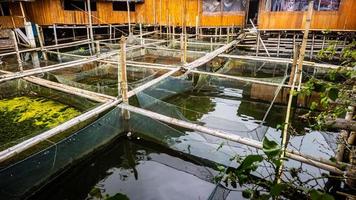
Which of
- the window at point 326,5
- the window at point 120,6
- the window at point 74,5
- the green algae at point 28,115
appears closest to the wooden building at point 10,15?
the window at point 74,5

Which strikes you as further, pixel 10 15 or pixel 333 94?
pixel 10 15

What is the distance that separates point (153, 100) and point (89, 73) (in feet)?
18.2

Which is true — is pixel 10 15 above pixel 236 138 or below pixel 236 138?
above

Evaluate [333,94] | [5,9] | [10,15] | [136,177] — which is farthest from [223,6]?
[333,94]

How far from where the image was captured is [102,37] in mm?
21906

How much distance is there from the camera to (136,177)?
18.9 ft

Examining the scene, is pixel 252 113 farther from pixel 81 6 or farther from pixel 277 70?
pixel 81 6

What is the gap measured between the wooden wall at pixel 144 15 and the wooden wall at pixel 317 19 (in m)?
5.04

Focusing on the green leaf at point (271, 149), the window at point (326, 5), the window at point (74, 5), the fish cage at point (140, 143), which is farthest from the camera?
the window at point (74, 5)

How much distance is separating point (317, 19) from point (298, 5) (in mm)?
1388

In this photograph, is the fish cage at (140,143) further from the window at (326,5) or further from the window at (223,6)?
the window at (223,6)

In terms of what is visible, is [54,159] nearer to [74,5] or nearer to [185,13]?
[185,13]

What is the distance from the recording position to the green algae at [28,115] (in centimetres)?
745

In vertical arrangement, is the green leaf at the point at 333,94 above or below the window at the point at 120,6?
below
